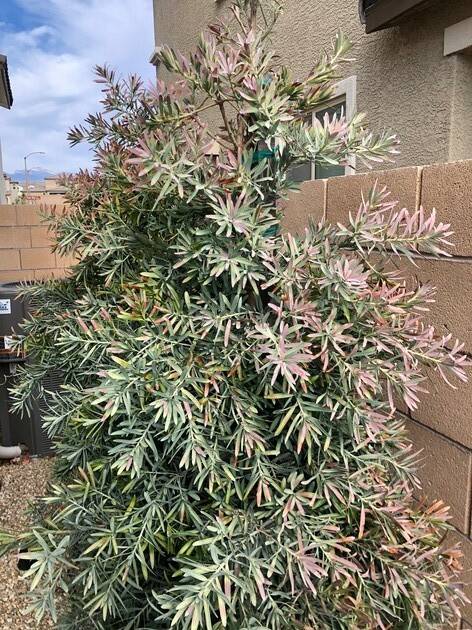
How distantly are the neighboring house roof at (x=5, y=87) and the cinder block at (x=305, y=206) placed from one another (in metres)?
4.80

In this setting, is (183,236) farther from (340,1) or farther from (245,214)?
(340,1)

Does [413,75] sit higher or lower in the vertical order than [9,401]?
higher

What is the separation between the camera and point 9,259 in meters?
4.87

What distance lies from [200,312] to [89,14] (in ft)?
15.7

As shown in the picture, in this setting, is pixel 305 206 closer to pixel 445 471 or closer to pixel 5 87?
pixel 445 471

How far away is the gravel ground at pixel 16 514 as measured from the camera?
91.5 inches

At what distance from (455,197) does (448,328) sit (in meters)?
0.44

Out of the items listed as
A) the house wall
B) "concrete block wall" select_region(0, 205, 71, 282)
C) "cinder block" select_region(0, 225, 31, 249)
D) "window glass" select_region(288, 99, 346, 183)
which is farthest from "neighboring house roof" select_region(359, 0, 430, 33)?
"cinder block" select_region(0, 225, 31, 249)

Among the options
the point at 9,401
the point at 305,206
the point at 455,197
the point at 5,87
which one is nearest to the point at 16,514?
the point at 9,401

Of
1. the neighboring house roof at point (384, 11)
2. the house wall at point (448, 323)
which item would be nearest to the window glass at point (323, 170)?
the neighboring house roof at point (384, 11)

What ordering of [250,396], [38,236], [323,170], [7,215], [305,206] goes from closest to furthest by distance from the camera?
[250,396]
[305,206]
[323,170]
[7,215]
[38,236]

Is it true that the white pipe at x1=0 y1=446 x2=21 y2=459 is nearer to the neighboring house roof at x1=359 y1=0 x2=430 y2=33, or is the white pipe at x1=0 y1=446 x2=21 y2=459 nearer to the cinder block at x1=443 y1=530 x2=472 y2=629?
the cinder block at x1=443 y1=530 x2=472 y2=629

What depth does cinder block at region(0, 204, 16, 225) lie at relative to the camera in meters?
4.78

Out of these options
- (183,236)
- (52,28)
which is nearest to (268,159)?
(183,236)
